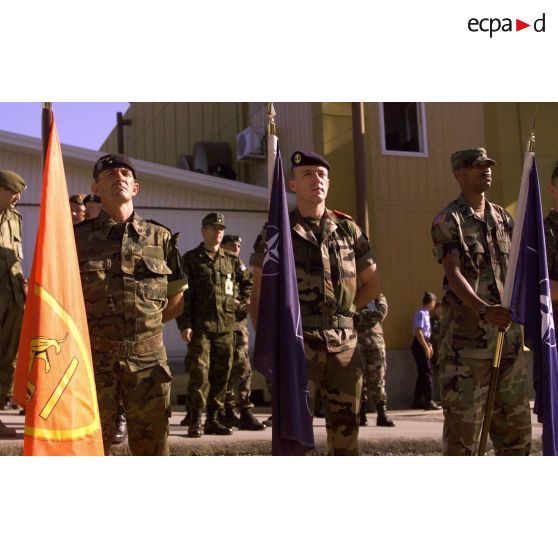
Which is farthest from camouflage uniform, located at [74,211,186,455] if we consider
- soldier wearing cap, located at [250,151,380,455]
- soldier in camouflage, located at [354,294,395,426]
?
soldier in camouflage, located at [354,294,395,426]

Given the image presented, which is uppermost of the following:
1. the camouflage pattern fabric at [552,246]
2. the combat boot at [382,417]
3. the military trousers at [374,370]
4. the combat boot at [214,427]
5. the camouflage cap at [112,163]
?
the camouflage cap at [112,163]

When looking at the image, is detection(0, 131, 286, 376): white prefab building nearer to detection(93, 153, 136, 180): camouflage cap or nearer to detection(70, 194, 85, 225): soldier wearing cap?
detection(70, 194, 85, 225): soldier wearing cap

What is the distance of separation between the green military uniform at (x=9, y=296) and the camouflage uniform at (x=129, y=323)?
2085 millimetres

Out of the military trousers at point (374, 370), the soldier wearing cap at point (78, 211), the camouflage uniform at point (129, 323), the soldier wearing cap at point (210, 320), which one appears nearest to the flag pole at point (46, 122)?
the camouflage uniform at point (129, 323)

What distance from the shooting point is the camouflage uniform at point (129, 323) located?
4828 mm

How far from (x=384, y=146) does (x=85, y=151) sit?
5.25 metres

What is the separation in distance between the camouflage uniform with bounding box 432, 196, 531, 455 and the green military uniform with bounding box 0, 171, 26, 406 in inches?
138

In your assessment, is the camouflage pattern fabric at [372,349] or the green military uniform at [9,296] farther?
the camouflage pattern fabric at [372,349]

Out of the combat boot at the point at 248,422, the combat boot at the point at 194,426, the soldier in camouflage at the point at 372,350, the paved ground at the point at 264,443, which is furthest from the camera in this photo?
the soldier in camouflage at the point at 372,350

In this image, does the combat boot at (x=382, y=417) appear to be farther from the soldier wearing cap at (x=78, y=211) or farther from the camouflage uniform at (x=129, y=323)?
the camouflage uniform at (x=129, y=323)

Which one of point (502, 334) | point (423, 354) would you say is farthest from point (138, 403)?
point (423, 354)

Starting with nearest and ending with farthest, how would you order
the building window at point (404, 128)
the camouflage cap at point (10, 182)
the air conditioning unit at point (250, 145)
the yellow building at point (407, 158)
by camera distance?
the camouflage cap at point (10, 182) < the yellow building at point (407, 158) < the building window at point (404, 128) < the air conditioning unit at point (250, 145)
